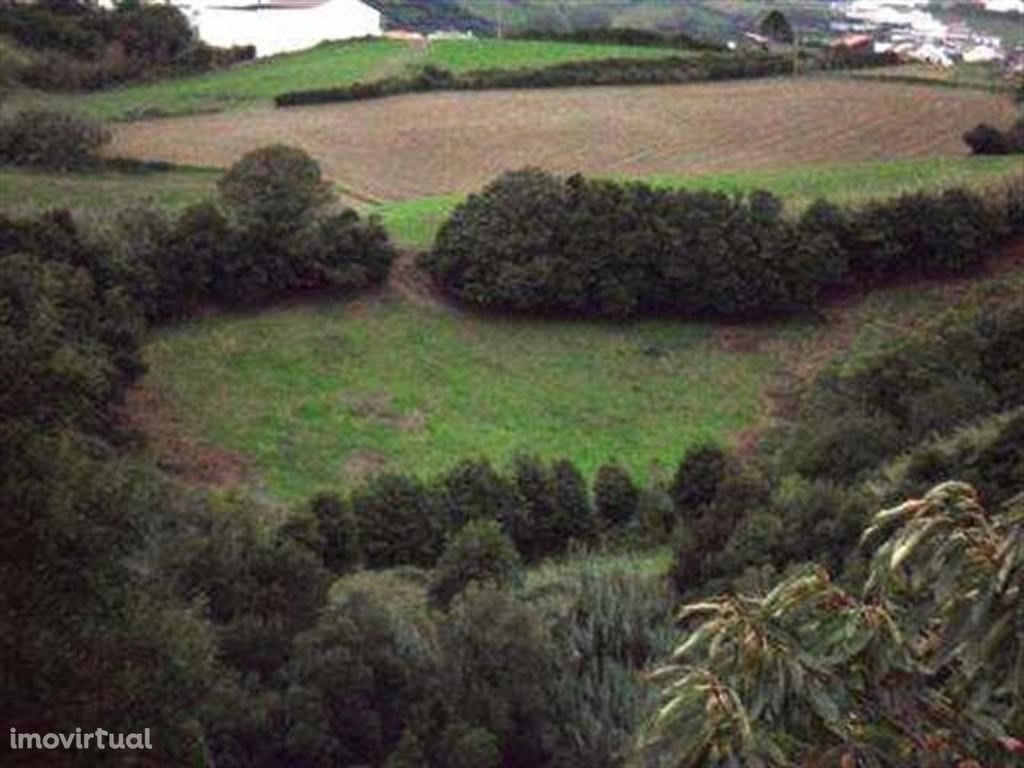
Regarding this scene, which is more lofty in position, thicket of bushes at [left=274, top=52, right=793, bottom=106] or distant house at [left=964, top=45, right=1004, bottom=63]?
thicket of bushes at [left=274, top=52, right=793, bottom=106]

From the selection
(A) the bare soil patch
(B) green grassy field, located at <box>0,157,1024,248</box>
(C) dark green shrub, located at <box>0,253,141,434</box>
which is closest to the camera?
(C) dark green shrub, located at <box>0,253,141,434</box>

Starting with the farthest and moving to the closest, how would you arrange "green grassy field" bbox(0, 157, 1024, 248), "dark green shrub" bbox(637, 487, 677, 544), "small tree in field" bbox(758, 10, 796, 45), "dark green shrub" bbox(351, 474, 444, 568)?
1. "small tree in field" bbox(758, 10, 796, 45)
2. "green grassy field" bbox(0, 157, 1024, 248)
3. "dark green shrub" bbox(637, 487, 677, 544)
4. "dark green shrub" bbox(351, 474, 444, 568)

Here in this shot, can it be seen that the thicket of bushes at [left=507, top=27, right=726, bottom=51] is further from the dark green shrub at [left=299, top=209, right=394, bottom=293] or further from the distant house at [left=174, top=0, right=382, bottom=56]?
the dark green shrub at [left=299, top=209, right=394, bottom=293]

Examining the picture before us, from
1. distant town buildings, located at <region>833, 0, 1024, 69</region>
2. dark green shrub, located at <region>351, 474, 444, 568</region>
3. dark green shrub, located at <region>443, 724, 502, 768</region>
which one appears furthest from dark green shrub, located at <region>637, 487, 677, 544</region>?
distant town buildings, located at <region>833, 0, 1024, 69</region>

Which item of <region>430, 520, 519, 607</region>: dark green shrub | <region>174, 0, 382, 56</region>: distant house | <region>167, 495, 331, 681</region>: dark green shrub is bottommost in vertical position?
<region>430, 520, 519, 607</region>: dark green shrub

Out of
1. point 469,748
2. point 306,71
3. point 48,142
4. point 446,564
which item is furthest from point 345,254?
point 306,71

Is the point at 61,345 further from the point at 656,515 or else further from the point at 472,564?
the point at 656,515

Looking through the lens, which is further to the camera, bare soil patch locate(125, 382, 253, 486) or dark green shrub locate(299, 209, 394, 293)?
dark green shrub locate(299, 209, 394, 293)

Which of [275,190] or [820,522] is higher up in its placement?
[275,190]
